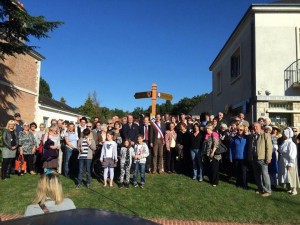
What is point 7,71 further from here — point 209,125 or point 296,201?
point 296,201

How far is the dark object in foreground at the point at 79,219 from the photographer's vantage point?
9.32ft

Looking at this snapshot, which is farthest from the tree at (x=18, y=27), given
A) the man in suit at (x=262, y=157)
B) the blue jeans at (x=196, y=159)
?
the man in suit at (x=262, y=157)

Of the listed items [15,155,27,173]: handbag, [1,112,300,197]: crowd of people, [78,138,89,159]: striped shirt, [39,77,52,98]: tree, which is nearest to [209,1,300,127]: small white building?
[1,112,300,197]: crowd of people

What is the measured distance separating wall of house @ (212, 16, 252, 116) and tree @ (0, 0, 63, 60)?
1020 centimetres

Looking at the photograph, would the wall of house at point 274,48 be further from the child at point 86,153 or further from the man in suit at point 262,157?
the child at point 86,153

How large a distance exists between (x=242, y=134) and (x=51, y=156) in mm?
6182

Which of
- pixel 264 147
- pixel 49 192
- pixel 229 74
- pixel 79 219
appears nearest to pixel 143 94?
pixel 264 147

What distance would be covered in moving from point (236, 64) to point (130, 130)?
1214 cm

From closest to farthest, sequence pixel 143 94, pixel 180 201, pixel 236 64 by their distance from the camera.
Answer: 1. pixel 180 201
2. pixel 143 94
3. pixel 236 64

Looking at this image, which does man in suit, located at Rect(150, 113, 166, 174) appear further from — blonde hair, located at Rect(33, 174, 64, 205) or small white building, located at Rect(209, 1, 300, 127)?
blonde hair, located at Rect(33, 174, 64, 205)

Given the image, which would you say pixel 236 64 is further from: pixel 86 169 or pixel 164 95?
pixel 86 169

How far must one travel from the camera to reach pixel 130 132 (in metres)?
11.8

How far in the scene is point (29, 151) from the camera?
11.8 metres

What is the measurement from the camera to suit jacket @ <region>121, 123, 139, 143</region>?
11.7m
